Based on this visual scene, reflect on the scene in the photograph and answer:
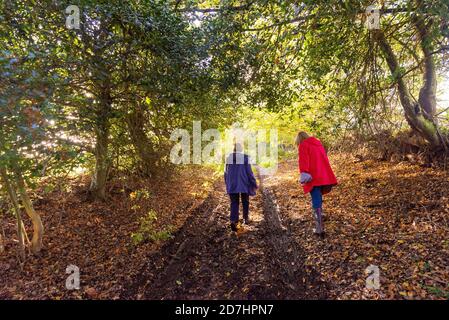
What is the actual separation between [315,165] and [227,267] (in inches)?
95.9

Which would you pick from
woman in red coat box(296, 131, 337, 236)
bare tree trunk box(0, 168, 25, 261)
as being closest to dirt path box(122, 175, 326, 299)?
woman in red coat box(296, 131, 337, 236)

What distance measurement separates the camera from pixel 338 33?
17.0ft

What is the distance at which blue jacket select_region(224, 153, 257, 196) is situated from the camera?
19.0ft

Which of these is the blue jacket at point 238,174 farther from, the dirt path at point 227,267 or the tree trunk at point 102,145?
the tree trunk at point 102,145

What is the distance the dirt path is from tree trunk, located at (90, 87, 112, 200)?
2317 millimetres

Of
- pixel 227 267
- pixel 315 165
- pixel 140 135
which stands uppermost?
pixel 140 135

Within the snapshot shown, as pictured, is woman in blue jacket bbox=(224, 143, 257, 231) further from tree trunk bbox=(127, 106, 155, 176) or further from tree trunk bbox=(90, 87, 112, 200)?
tree trunk bbox=(90, 87, 112, 200)

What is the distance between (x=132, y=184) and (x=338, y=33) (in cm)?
624

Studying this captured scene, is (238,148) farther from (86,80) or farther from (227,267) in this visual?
(86,80)

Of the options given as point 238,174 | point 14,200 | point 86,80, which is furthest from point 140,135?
point 14,200

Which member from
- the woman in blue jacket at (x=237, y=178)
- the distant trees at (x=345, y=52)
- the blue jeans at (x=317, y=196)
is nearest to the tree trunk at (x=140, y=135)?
the woman in blue jacket at (x=237, y=178)

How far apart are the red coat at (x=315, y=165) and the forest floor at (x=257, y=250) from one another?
1.05m

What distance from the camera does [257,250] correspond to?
189 inches

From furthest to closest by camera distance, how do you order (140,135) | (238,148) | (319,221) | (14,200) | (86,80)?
(140,135) → (238,148) → (319,221) → (86,80) → (14,200)
